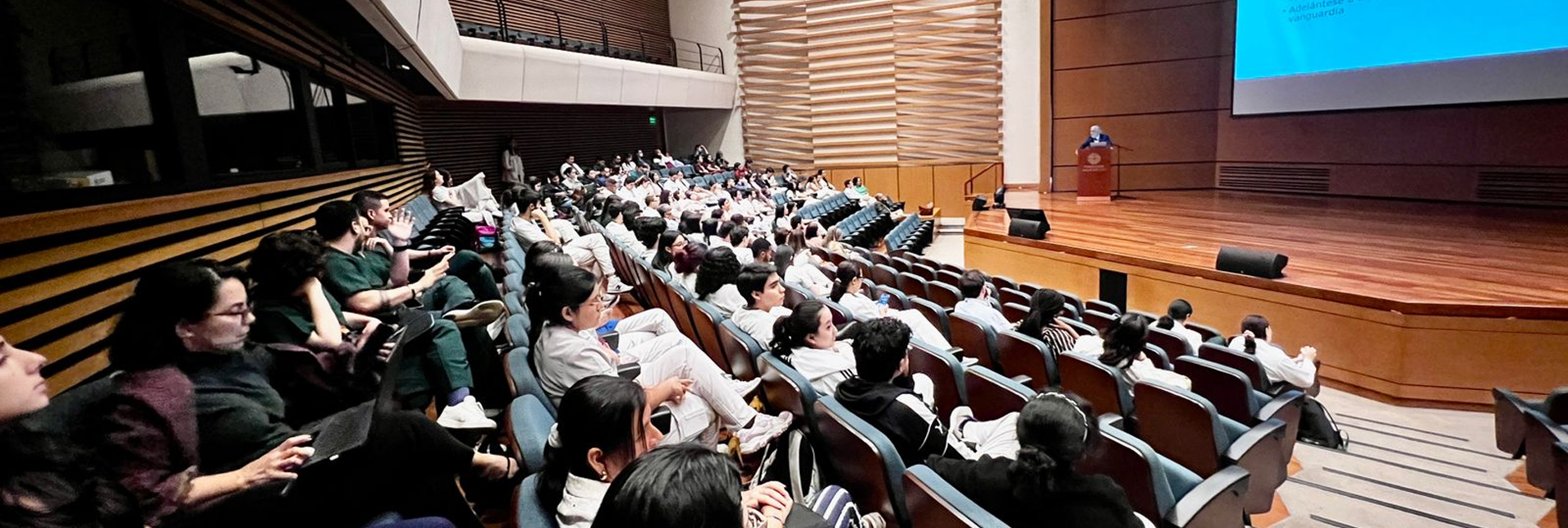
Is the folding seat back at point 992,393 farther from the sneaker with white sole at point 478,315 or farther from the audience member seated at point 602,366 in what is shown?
the sneaker with white sole at point 478,315

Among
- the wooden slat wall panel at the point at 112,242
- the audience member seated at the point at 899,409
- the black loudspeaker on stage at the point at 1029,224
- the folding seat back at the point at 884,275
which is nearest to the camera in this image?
the wooden slat wall panel at the point at 112,242

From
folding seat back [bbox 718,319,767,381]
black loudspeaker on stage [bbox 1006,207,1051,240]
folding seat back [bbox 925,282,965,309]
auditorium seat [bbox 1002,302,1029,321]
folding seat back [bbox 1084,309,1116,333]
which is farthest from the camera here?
black loudspeaker on stage [bbox 1006,207,1051,240]

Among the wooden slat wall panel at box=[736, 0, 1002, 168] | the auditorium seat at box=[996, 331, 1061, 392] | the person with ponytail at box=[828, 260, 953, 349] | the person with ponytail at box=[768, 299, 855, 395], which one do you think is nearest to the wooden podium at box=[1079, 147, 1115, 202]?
the wooden slat wall panel at box=[736, 0, 1002, 168]

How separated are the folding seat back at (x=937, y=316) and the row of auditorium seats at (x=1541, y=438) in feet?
6.37

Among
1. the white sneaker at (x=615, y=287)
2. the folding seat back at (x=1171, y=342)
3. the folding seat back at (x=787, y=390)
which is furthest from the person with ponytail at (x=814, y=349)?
the white sneaker at (x=615, y=287)

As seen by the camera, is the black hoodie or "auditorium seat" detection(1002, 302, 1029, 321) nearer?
the black hoodie

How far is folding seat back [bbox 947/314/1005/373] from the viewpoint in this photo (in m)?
3.02

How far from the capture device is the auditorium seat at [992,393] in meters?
2.09

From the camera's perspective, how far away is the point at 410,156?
739 cm

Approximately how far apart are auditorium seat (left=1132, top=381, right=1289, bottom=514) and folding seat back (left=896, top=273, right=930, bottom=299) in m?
2.02

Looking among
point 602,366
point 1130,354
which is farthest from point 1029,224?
point 602,366

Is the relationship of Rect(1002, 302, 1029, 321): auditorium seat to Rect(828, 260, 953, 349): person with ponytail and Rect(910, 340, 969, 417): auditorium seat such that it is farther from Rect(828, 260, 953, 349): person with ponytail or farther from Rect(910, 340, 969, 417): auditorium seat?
Rect(910, 340, 969, 417): auditorium seat

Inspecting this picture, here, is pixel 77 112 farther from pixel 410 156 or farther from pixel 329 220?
pixel 410 156

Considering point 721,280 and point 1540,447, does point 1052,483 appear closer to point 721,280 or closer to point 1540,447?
point 721,280
